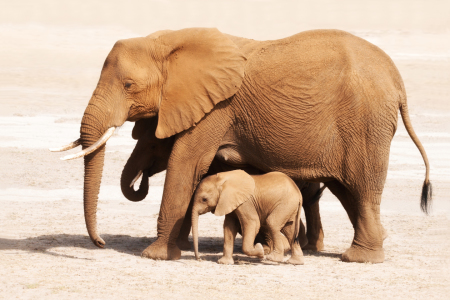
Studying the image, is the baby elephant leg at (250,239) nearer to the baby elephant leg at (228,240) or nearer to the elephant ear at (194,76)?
the baby elephant leg at (228,240)

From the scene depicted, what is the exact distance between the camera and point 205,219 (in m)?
11.7

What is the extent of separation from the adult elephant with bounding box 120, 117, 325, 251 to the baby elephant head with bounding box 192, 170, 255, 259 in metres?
0.61

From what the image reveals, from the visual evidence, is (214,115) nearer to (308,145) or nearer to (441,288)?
(308,145)

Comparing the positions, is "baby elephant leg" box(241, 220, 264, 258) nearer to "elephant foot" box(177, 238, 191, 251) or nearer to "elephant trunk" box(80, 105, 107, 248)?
"elephant foot" box(177, 238, 191, 251)

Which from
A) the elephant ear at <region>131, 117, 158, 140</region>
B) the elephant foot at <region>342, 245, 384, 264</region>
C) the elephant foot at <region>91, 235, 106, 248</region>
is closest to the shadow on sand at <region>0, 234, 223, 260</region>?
the elephant foot at <region>91, 235, 106, 248</region>

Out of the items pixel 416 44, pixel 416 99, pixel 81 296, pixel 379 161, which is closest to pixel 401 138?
pixel 416 99

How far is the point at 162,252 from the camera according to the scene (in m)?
8.41

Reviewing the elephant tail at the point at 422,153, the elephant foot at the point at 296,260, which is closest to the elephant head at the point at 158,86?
the elephant foot at the point at 296,260

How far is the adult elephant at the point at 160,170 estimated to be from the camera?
9047 mm

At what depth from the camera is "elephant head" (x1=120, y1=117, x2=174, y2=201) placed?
9.05m

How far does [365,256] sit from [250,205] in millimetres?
1409

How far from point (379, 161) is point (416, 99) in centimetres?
2116

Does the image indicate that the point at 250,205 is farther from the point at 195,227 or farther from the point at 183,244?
the point at 183,244

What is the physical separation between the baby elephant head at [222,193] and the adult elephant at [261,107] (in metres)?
0.28
